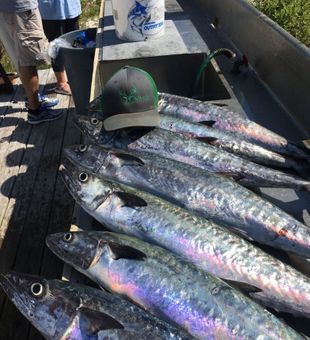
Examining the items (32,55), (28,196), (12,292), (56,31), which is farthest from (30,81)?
(12,292)

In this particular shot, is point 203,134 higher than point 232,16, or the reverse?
point 232,16

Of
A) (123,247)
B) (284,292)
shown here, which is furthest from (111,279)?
(284,292)

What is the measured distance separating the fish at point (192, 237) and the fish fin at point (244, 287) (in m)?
0.02

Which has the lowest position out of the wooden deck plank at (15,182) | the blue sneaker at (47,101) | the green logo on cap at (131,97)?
the wooden deck plank at (15,182)

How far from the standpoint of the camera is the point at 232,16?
14.6 ft

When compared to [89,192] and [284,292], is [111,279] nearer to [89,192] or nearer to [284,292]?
[89,192]

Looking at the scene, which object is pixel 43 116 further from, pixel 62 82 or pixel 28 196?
pixel 28 196

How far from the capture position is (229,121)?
9.73 feet

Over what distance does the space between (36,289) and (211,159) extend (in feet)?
4.64

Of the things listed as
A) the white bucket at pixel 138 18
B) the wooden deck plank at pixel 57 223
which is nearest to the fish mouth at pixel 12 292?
the wooden deck plank at pixel 57 223

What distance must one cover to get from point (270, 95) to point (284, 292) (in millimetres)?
2130

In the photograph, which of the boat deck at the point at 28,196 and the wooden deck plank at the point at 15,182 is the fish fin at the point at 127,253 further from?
the wooden deck plank at the point at 15,182

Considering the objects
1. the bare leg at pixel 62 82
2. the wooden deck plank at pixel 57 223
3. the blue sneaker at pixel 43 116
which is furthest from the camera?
the bare leg at pixel 62 82

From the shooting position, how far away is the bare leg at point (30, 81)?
4898 millimetres
